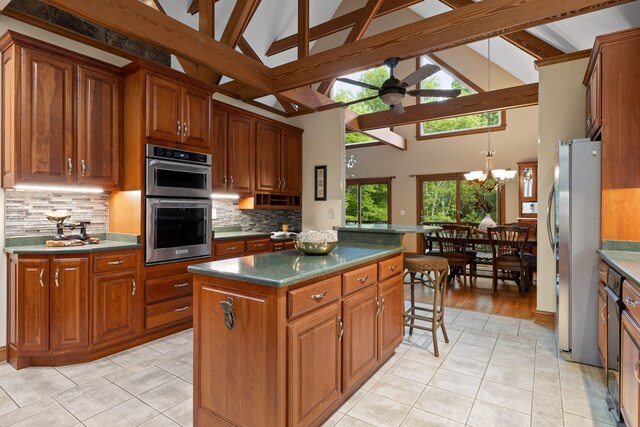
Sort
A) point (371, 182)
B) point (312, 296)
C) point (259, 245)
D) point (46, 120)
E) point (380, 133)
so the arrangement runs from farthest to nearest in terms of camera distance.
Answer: point (371, 182) < point (380, 133) < point (259, 245) < point (46, 120) < point (312, 296)

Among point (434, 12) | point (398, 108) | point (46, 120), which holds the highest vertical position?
point (434, 12)

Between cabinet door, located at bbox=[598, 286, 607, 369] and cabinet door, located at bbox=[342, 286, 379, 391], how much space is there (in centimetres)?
151

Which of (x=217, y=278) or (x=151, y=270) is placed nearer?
(x=217, y=278)

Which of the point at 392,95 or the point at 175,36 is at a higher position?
the point at 175,36

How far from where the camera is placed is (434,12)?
622 cm

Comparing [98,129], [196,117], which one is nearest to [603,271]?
[196,117]

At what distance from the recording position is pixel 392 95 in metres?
3.26

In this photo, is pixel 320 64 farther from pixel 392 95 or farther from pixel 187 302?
pixel 187 302

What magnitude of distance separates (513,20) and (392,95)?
1.10 meters

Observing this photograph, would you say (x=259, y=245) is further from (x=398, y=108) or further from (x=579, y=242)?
(x=579, y=242)

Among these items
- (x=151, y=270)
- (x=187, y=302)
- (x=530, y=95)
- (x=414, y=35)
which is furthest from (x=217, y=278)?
(x=530, y=95)

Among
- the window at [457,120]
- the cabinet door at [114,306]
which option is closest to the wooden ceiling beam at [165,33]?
the cabinet door at [114,306]

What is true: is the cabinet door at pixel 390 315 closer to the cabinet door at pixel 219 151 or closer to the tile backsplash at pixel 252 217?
the cabinet door at pixel 219 151

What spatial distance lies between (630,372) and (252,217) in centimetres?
439
